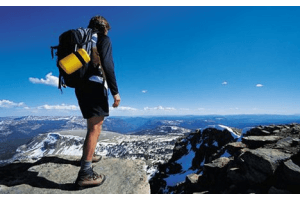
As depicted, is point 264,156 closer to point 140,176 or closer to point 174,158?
point 140,176

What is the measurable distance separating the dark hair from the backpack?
0.54 metres

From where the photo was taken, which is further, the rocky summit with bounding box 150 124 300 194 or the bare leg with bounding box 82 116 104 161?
the rocky summit with bounding box 150 124 300 194

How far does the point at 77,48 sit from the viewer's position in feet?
14.4

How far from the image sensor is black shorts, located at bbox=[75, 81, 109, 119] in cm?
475

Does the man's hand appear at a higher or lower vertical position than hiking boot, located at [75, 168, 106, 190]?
higher

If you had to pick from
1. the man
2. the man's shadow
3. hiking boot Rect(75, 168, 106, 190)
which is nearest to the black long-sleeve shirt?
the man

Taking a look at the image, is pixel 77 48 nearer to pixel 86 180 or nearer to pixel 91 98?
pixel 91 98

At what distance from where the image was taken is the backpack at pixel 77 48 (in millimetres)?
4418

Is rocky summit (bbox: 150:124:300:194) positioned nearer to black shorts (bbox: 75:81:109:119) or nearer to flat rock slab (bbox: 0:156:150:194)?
flat rock slab (bbox: 0:156:150:194)
